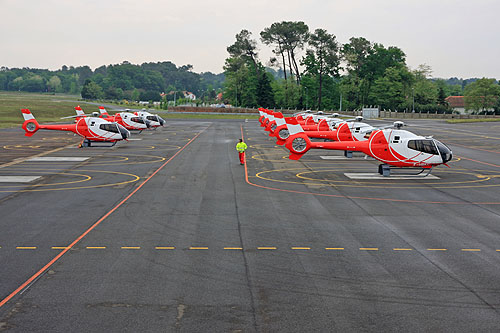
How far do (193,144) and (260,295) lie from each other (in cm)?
4177

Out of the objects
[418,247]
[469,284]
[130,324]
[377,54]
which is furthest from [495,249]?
[377,54]

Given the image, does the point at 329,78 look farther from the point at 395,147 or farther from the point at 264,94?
the point at 395,147

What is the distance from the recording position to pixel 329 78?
526ft

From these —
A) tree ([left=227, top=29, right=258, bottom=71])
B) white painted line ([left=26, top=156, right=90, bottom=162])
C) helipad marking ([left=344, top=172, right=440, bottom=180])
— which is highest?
tree ([left=227, top=29, right=258, bottom=71])

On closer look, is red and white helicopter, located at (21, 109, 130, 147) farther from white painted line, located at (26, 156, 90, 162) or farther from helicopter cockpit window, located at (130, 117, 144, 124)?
helicopter cockpit window, located at (130, 117, 144, 124)

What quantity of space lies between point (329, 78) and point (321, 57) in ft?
25.8

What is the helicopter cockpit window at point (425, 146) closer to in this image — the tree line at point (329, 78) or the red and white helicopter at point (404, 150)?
the red and white helicopter at point (404, 150)

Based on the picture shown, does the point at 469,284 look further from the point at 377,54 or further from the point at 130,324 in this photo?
the point at 377,54

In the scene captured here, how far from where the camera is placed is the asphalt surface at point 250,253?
11.1m

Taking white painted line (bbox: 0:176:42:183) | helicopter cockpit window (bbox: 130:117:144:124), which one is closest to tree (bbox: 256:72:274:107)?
helicopter cockpit window (bbox: 130:117:144:124)

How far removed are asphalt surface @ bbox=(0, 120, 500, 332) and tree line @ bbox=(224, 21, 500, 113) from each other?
424 ft

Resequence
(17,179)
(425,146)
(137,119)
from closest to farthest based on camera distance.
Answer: (17,179) < (425,146) < (137,119)

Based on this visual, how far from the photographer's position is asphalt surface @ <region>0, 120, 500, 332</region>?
36.5 feet

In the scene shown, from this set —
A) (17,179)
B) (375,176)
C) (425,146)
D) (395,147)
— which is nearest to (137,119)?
(17,179)
